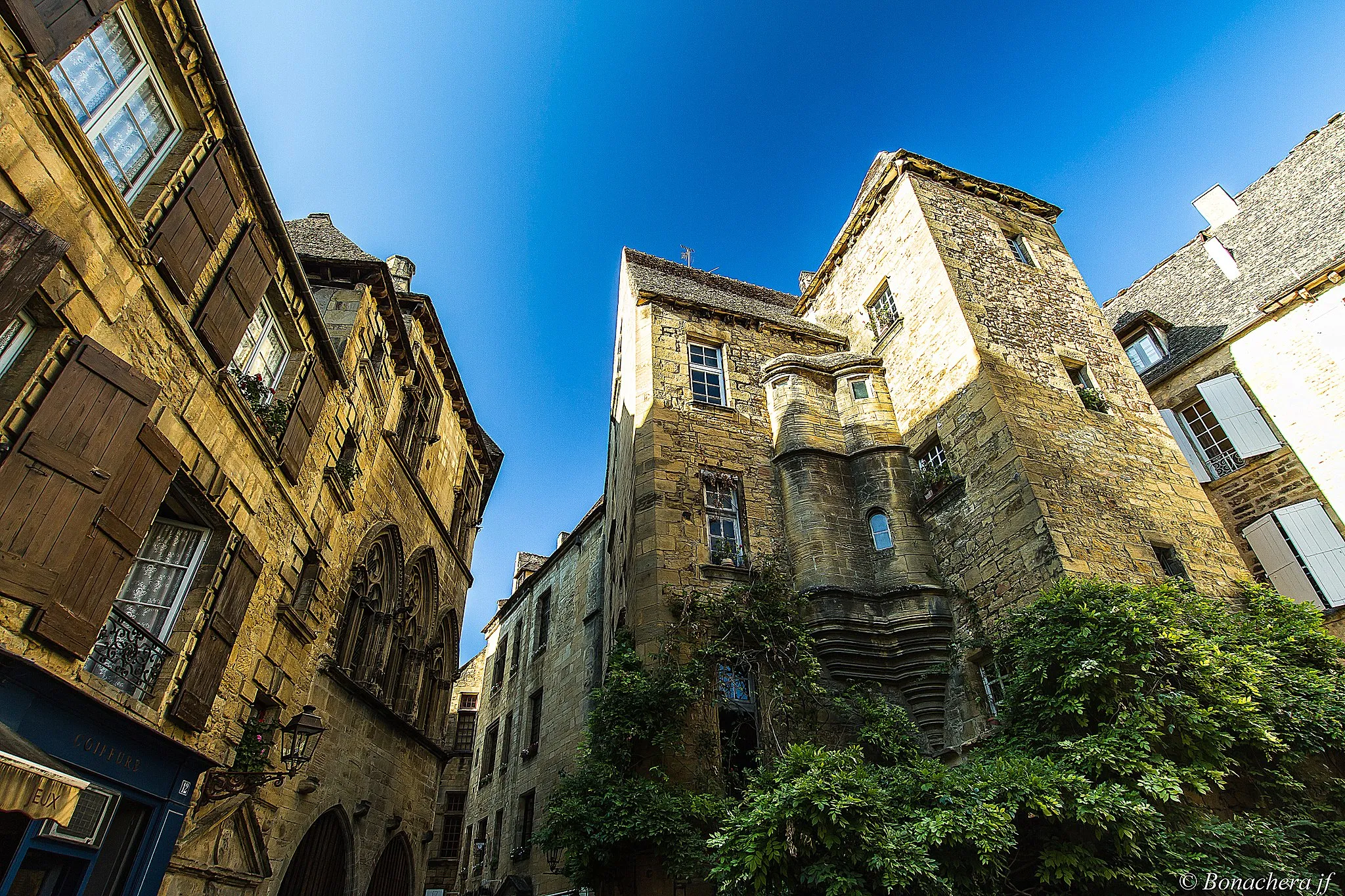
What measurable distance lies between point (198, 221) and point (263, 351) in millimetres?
2161

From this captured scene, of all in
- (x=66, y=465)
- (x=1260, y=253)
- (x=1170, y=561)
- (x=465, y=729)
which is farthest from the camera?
(x=465, y=729)

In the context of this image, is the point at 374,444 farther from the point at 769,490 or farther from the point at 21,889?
the point at 21,889

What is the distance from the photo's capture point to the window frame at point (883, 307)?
1492 cm

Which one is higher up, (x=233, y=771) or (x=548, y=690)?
(x=548, y=690)

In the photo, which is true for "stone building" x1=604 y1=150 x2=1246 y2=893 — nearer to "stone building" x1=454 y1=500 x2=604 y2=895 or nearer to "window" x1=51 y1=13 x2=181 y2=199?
"stone building" x1=454 y1=500 x2=604 y2=895

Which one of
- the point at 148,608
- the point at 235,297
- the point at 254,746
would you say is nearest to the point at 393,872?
the point at 254,746

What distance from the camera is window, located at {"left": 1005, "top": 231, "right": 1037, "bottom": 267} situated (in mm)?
15258

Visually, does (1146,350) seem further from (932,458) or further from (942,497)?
(942,497)

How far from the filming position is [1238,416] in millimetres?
13711

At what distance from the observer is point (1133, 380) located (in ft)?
44.4

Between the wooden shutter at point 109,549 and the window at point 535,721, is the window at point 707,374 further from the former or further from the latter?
the window at point 535,721

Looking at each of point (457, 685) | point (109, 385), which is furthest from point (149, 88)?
point (457, 685)

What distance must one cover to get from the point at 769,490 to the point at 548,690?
30.1 feet

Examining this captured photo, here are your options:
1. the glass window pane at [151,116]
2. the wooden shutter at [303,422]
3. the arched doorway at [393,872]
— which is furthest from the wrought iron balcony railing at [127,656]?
the arched doorway at [393,872]
